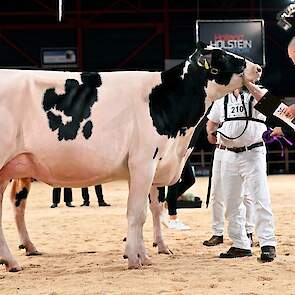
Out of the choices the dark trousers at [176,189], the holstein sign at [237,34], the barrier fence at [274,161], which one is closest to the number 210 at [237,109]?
the dark trousers at [176,189]

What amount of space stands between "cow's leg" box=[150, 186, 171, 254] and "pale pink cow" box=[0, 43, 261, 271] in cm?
71

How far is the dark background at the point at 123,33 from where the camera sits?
2344 centimetres

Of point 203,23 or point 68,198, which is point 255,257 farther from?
point 203,23

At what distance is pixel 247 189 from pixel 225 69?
1.22 m

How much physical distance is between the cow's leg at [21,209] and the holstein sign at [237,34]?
1260 cm

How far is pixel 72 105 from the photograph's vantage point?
18.1ft

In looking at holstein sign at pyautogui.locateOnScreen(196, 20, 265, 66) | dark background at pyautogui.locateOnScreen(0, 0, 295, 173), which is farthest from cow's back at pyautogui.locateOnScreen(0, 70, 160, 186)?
dark background at pyautogui.locateOnScreen(0, 0, 295, 173)

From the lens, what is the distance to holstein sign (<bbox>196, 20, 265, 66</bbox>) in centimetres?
1856

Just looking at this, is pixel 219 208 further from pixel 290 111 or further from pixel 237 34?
pixel 237 34

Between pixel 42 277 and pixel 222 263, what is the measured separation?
5.25 feet

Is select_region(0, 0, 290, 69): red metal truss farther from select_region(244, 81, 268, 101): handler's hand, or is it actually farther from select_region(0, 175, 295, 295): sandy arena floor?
select_region(244, 81, 268, 101): handler's hand

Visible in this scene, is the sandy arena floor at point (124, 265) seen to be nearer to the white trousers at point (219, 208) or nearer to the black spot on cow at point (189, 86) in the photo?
the white trousers at point (219, 208)

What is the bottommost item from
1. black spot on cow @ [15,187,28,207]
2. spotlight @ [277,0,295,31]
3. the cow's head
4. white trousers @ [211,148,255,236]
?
white trousers @ [211,148,255,236]

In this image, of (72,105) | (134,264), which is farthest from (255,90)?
(134,264)
